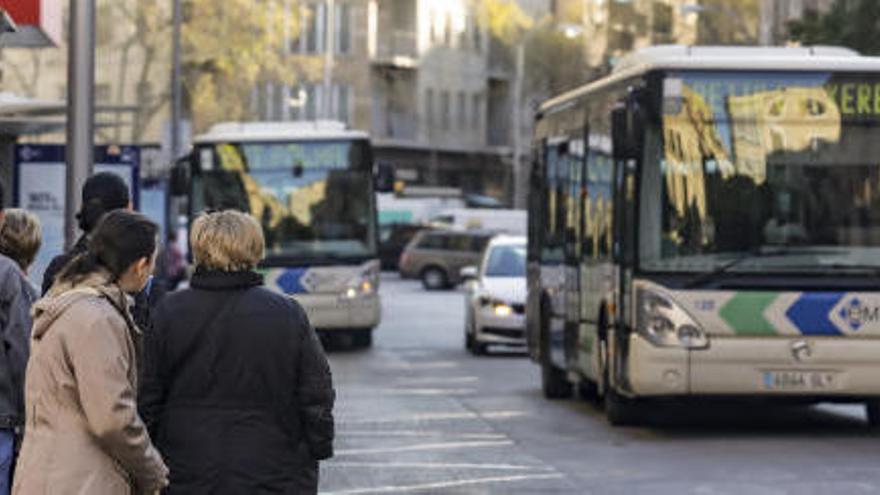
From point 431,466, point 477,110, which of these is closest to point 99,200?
point 431,466

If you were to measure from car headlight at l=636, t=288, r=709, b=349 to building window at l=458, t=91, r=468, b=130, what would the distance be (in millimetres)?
76438

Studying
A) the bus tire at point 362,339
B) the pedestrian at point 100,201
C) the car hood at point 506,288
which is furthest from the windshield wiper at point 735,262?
the bus tire at point 362,339

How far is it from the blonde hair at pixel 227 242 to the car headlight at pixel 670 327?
30.3 feet

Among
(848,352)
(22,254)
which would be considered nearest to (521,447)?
(848,352)

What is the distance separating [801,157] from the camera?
16.7m

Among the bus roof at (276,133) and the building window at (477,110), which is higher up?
the building window at (477,110)

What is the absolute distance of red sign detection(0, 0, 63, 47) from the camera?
1680 centimetres

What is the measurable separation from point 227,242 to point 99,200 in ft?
6.54

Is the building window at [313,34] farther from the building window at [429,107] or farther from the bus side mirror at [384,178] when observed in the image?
the bus side mirror at [384,178]

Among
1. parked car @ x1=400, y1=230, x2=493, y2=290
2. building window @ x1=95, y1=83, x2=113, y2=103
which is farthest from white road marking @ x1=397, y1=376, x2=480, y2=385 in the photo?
building window @ x1=95, y1=83, x2=113, y2=103

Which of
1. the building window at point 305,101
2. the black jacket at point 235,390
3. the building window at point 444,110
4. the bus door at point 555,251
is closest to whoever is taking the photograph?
the black jacket at point 235,390

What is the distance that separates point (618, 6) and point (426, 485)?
8302 cm

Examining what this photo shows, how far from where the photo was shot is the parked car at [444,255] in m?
62.4

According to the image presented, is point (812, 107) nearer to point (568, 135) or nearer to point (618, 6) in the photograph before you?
point (568, 135)
